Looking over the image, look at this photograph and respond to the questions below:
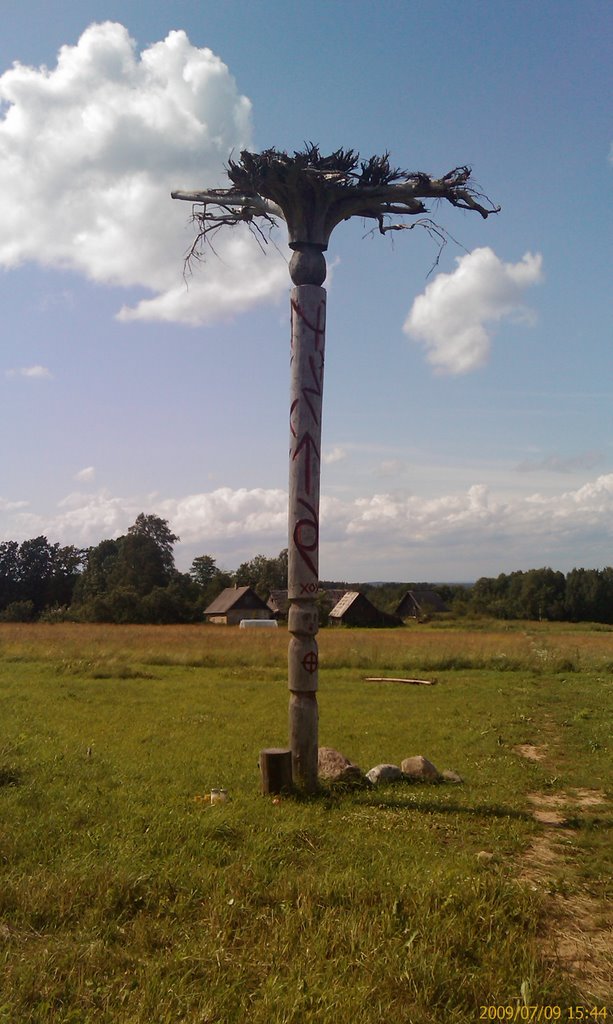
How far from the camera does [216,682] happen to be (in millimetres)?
19453

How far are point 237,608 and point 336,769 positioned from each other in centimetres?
5186

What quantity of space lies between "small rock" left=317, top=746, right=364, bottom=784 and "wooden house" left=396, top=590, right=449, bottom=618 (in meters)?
59.4

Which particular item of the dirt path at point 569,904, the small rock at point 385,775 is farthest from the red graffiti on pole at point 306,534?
the dirt path at point 569,904

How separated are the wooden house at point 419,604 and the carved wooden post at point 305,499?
60.1 m

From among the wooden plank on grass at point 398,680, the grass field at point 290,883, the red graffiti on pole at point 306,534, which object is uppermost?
the red graffiti on pole at point 306,534

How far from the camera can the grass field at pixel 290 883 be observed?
12.5 ft

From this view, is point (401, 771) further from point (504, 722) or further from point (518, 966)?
point (504, 722)

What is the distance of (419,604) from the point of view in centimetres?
6875

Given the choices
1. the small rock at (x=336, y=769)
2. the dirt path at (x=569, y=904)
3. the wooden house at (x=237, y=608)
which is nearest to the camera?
the dirt path at (x=569, y=904)

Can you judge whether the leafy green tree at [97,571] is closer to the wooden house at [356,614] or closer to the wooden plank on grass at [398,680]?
the wooden house at [356,614]

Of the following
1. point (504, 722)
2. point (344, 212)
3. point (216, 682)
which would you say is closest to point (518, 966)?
point (344, 212)

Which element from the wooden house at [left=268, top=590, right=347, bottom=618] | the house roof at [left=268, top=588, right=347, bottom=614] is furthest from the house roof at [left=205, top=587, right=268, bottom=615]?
the house roof at [left=268, top=588, right=347, bottom=614]

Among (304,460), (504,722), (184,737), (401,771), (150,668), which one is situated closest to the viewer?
(304,460)

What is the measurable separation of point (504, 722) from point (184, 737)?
5.85m
